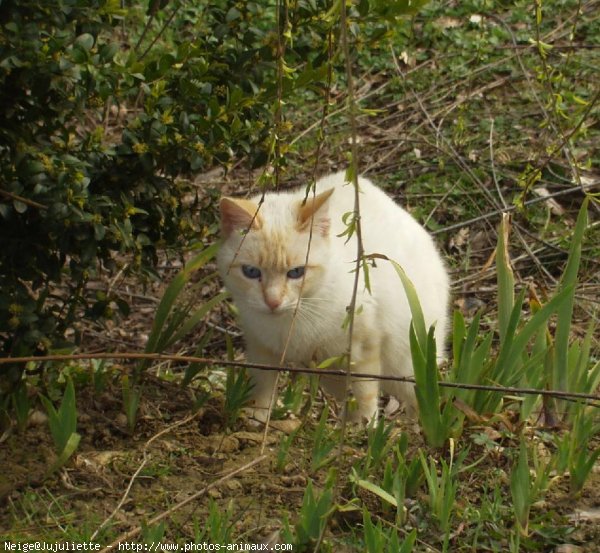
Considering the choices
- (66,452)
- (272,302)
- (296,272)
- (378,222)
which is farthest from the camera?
(378,222)

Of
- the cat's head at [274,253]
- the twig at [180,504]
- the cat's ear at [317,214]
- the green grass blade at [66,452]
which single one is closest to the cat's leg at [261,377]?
the cat's head at [274,253]

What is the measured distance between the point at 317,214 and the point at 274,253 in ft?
0.81

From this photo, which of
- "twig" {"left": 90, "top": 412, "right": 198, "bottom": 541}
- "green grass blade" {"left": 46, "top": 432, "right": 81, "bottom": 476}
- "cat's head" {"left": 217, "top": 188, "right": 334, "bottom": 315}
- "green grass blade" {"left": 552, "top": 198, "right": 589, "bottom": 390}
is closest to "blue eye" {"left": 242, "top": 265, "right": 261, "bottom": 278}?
"cat's head" {"left": 217, "top": 188, "right": 334, "bottom": 315}

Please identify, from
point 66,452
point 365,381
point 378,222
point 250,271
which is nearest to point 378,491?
point 66,452

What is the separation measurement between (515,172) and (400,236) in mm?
2168

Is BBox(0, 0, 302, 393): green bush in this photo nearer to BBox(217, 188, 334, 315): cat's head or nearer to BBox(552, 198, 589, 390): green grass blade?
BBox(217, 188, 334, 315): cat's head

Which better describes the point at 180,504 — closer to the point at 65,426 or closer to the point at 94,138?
the point at 65,426

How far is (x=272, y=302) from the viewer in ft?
12.0

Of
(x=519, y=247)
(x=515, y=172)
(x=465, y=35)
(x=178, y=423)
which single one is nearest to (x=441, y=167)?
(x=515, y=172)

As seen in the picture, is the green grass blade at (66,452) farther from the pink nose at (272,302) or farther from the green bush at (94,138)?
the pink nose at (272,302)

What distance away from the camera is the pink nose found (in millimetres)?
3645

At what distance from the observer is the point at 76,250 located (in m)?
3.34

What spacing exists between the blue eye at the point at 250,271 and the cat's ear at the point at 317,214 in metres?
0.25

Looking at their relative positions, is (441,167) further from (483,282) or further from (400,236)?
(400,236)
